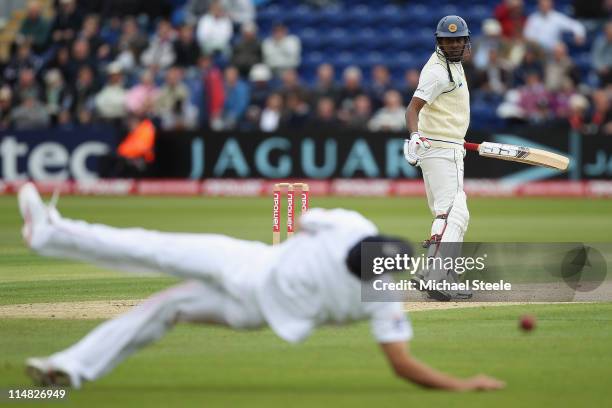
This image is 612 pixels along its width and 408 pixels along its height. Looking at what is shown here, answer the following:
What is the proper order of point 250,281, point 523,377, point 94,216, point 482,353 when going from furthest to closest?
point 94,216
point 482,353
point 523,377
point 250,281

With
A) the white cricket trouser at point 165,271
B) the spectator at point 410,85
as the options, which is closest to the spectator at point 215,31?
the spectator at point 410,85

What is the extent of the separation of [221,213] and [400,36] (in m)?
7.09

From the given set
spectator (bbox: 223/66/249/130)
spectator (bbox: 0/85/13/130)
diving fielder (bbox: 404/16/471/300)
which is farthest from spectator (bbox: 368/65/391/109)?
diving fielder (bbox: 404/16/471/300)

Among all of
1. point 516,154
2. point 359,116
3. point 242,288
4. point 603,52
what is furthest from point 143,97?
point 242,288

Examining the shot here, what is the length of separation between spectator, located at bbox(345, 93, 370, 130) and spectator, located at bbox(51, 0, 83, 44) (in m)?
5.66

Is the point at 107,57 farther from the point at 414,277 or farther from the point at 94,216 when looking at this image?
the point at 414,277

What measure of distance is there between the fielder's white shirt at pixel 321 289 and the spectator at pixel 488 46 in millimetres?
15461

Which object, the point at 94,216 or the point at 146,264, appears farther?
the point at 94,216

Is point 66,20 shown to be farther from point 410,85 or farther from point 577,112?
point 577,112

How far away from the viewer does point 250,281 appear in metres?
5.59

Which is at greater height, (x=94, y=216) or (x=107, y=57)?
(x=107, y=57)

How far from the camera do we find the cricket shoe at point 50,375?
5.67 metres

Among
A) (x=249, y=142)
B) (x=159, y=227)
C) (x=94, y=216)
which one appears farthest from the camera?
(x=249, y=142)

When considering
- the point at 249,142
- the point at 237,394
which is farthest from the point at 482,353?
the point at 249,142
